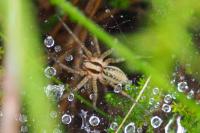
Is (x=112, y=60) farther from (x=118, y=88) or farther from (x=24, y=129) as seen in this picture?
(x=24, y=129)

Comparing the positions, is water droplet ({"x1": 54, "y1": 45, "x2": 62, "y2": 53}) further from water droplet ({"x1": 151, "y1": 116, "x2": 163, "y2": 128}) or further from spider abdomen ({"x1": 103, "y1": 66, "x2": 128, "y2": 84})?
water droplet ({"x1": 151, "y1": 116, "x2": 163, "y2": 128})

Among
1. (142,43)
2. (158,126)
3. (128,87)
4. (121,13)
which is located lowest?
(158,126)

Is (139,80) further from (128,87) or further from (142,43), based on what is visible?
(142,43)

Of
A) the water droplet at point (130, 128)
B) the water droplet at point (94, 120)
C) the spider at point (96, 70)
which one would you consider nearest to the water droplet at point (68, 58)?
the spider at point (96, 70)

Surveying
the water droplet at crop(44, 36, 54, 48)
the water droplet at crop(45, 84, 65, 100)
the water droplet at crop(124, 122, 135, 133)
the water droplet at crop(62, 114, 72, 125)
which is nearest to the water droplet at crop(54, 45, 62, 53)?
the water droplet at crop(44, 36, 54, 48)

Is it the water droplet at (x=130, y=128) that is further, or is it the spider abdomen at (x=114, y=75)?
the spider abdomen at (x=114, y=75)

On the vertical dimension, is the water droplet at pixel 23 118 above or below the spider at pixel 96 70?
below

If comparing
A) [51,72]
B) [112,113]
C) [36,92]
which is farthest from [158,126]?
[36,92]

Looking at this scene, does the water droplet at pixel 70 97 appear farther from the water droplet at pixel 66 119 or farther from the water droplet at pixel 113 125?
the water droplet at pixel 113 125

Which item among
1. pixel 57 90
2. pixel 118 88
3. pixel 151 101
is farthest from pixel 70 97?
pixel 151 101
